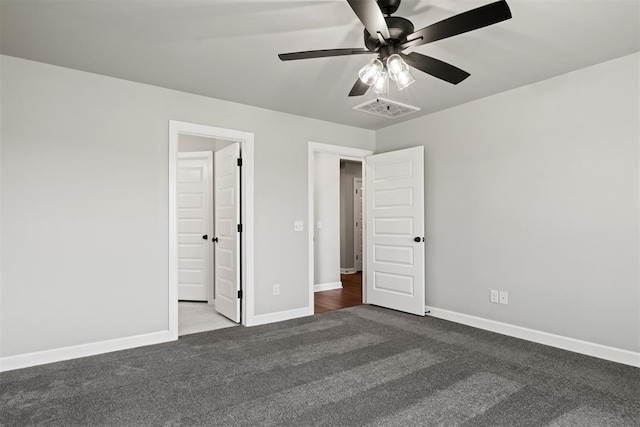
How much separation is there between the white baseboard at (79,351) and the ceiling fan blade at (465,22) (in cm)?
329

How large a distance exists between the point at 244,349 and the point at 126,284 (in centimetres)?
124

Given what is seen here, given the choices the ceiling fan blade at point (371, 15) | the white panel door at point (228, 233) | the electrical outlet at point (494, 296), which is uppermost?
the ceiling fan blade at point (371, 15)

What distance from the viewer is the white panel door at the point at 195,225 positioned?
537 cm

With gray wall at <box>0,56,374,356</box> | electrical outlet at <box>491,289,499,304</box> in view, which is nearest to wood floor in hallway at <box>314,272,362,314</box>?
electrical outlet at <box>491,289,499,304</box>

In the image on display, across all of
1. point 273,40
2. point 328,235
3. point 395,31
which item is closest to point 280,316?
point 328,235

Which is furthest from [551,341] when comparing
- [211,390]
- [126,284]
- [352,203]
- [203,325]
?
[352,203]

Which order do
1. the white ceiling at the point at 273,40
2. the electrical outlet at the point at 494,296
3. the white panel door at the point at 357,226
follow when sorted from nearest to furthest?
the white ceiling at the point at 273,40, the electrical outlet at the point at 494,296, the white panel door at the point at 357,226

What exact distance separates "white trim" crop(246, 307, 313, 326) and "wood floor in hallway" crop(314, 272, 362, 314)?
0.22 metres

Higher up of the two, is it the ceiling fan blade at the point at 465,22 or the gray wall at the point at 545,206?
the ceiling fan blade at the point at 465,22

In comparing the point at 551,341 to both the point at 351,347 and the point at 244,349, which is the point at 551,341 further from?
the point at 244,349

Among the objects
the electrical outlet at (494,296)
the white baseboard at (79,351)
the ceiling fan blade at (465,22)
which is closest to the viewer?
the ceiling fan blade at (465,22)

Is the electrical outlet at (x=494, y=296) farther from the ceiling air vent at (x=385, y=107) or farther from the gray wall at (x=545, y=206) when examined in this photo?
the ceiling air vent at (x=385, y=107)

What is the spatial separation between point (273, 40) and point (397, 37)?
3.35ft

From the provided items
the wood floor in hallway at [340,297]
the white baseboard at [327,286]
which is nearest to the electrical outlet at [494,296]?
the wood floor in hallway at [340,297]
